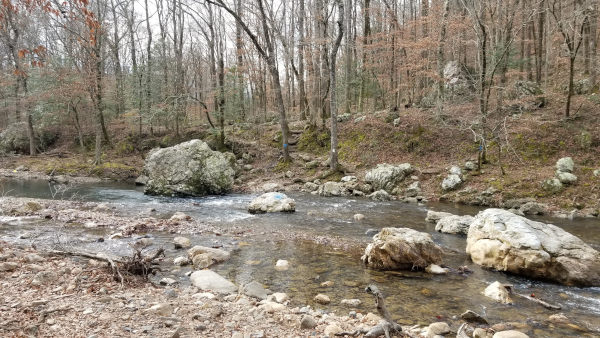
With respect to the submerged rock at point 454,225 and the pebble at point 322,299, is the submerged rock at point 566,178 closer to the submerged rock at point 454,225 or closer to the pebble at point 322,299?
the submerged rock at point 454,225

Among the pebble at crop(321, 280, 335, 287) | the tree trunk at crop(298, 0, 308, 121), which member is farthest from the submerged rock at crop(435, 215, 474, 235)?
the tree trunk at crop(298, 0, 308, 121)

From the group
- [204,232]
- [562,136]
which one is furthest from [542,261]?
[562,136]

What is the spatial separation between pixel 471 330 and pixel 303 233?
16.5ft

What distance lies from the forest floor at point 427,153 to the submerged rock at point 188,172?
54.0 inches

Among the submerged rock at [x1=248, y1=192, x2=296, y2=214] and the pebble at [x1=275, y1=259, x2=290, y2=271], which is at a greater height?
the submerged rock at [x1=248, y1=192, x2=296, y2=214]

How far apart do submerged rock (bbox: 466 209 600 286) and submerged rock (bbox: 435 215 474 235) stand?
1821 mm

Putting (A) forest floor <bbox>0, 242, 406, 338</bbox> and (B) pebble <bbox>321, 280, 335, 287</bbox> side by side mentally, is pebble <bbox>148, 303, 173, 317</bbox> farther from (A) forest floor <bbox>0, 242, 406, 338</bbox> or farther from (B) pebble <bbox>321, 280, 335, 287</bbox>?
(B) pebble <bbox>321, 280, 335, 287</bbox>

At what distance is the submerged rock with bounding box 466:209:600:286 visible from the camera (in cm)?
578

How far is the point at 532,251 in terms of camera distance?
6012 millimetres

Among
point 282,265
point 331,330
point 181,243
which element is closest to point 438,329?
point 331,330

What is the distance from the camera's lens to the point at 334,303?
4.75 meters

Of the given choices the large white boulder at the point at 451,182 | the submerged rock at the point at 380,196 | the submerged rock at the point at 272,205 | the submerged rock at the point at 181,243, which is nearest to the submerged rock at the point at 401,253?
the submerged rock at the point at 181,243

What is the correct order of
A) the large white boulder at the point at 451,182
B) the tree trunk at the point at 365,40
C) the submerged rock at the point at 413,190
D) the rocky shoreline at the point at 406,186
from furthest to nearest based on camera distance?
the tree trunk at the point at 365,40 → the submerged rock at the point at 413,190 → the large white boulder at the point at 451,182 → the rocky shoreline at the point at 406,186

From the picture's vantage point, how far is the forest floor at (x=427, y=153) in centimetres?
1334
